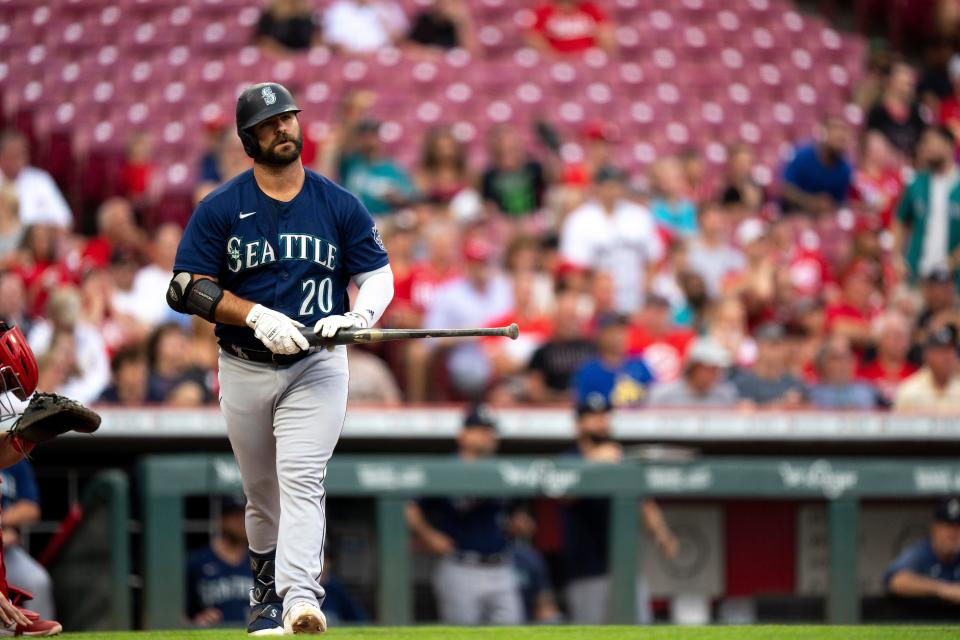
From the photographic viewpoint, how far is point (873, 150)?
1320cm

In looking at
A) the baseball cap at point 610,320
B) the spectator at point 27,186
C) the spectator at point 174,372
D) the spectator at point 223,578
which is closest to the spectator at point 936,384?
the baseball cap at point 610,320

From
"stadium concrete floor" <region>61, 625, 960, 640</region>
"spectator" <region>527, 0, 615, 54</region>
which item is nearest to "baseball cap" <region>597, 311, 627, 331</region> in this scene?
"stadium concrete floor" <region>61, 625, 960, 640</region>

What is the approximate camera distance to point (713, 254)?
36.9 ft

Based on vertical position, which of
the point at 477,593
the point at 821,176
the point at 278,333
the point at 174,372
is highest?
the point at 278,333

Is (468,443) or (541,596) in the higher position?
(468,443)

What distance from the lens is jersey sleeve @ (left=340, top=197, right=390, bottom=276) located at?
209 inches

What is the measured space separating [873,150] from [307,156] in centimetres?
489

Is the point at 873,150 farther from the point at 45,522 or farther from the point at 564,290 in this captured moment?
the point at 45,522

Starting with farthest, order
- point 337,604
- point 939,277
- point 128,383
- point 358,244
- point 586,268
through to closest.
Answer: point 939,277, point 586,268, point 128,383, point 337,604, point 358,244

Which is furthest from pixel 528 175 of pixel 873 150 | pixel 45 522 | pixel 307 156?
pixel 45 522

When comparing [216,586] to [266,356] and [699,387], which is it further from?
[699,387]

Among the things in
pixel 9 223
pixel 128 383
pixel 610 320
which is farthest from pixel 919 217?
pixel 9 223

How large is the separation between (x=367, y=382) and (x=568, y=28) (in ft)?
22.1

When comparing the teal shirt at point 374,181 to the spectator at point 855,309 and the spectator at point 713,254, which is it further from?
the spectator at point 855,309
